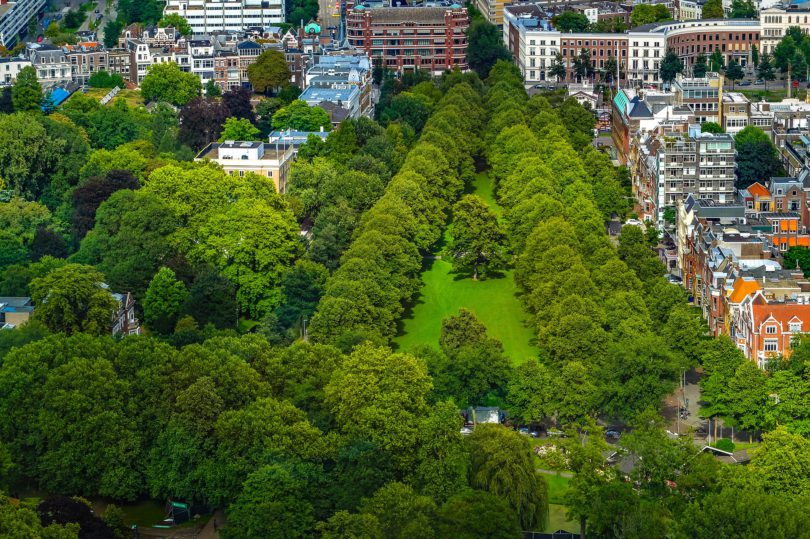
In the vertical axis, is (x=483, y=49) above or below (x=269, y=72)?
→ above

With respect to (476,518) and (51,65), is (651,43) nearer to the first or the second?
(51,65)

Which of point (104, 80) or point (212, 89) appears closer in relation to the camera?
point (212, 89)

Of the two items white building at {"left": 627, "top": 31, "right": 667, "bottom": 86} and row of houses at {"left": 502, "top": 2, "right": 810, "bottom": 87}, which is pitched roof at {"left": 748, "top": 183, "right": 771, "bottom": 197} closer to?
white building at {"left": 627, "top": 31, "right": 667, "bottom": 86}

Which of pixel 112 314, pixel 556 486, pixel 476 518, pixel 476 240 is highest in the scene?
pixel 476 240

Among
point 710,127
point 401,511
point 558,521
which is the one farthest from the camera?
point 710,127

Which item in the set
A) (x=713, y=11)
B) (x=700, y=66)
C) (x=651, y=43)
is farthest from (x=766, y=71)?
(x=713, y=11)

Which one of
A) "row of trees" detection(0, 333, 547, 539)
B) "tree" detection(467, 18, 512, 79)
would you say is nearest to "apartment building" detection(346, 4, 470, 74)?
"tree" detection(467, 18, 512, 79)

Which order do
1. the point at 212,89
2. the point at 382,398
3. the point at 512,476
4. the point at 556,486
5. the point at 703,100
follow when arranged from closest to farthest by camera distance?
the point at 512,476
the point at 382,398
the point at 556,486
the point at 703,100
the point at 212,89
